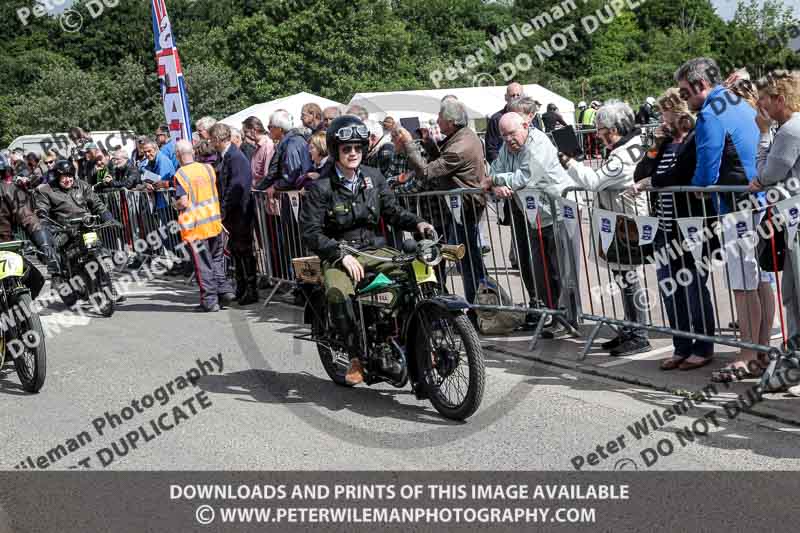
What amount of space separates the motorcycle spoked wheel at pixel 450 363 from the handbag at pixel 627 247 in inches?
74.0

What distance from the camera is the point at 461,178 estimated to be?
9078 millimetres

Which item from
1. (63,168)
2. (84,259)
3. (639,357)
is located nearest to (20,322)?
(84,259)

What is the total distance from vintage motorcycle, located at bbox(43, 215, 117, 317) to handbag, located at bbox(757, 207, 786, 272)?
26.5ft

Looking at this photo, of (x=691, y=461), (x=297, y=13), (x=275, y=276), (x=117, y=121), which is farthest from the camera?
(x=297, y=13)

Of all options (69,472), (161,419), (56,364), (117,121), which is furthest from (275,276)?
(117,121)

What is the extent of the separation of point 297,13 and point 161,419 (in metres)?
69.0

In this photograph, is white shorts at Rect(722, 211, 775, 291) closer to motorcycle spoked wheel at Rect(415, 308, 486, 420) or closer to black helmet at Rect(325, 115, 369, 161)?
motorcycle spoked wheel at Rect(415, 308, 486, 420)

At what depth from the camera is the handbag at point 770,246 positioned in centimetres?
596

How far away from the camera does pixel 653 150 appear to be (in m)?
7.17

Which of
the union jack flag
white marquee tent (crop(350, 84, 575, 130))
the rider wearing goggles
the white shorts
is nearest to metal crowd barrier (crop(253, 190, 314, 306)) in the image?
the union jack flag

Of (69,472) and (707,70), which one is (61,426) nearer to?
(69,472)

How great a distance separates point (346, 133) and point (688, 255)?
262cm

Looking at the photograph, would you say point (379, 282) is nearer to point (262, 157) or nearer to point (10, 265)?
point (10, 265)

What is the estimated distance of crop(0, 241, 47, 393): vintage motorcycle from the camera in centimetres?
743
